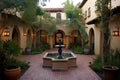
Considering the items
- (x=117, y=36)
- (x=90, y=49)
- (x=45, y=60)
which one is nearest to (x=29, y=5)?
(x=45, y=60)

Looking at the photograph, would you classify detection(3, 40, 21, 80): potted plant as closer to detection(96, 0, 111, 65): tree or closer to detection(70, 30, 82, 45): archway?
detection(96, 0, 111, 65): tree

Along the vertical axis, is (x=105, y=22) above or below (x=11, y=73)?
above

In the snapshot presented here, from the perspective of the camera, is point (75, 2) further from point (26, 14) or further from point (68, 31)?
point (26, 14)

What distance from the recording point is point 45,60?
12039 mm

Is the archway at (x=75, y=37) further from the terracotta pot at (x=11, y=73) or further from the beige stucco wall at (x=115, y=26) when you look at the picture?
the terracotta pot at (x=11, y=73)

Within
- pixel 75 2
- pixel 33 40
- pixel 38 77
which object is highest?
pixel 75 2

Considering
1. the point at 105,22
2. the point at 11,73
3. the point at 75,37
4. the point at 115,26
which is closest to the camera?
the point at 11,73

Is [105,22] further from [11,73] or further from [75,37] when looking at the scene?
[75,37]

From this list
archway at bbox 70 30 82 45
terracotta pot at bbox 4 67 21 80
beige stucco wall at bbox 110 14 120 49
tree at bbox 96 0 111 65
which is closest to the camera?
terracotta pot at bbox 4 67 21 80

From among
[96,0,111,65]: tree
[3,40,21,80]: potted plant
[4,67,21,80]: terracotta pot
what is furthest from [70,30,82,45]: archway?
[4,67,21,80]: terracotta pot

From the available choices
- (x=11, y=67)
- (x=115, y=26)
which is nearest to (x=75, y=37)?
(x=115, y=26)

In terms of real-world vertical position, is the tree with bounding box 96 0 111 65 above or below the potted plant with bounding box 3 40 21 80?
above

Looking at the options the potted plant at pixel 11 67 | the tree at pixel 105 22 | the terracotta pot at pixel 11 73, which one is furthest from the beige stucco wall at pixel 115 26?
the terracotta pot at pixel 11 73

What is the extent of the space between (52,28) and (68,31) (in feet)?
14.2
